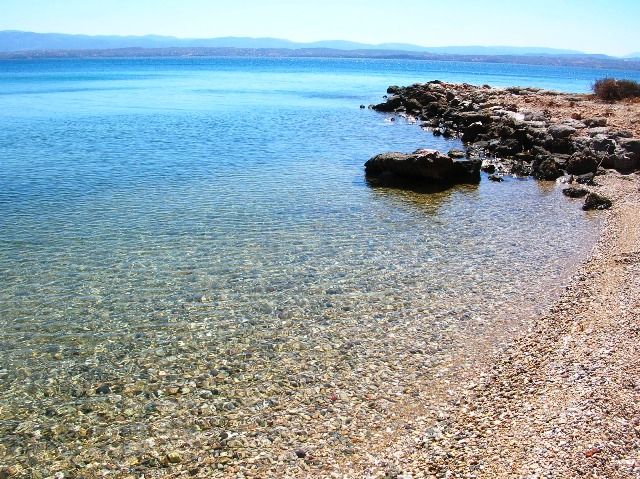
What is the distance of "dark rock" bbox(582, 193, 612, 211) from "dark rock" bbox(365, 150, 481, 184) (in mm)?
5869

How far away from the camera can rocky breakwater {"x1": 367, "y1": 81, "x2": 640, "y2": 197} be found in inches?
1123

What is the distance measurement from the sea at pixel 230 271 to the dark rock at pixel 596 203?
69 centimetres

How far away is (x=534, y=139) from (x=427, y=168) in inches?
455

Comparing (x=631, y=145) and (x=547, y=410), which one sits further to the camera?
(x=631, y=145)

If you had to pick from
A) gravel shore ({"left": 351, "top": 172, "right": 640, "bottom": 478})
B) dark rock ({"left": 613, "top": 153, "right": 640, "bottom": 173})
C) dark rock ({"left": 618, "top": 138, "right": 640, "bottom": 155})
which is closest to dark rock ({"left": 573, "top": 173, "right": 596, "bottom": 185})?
dark rock ({"left": 613, "top": 153, "right": 640, "bottom": 173})

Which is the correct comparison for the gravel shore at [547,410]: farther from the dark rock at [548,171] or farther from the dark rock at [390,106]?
the dark rock at [390,106]

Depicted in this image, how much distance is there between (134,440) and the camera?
29.5 ft

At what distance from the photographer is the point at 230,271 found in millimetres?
15664

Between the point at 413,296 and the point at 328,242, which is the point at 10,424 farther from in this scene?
the point at 328,242

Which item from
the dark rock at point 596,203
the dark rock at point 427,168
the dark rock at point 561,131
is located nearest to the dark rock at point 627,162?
the dark rock at point 561,131

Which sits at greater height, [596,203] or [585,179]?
[585,179]

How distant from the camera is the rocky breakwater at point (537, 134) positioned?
2852 centimetres

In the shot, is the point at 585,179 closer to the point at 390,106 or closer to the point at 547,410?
the point at 547,410

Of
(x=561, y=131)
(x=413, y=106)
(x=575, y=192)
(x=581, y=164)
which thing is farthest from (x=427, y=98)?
(x=575, y=192)
